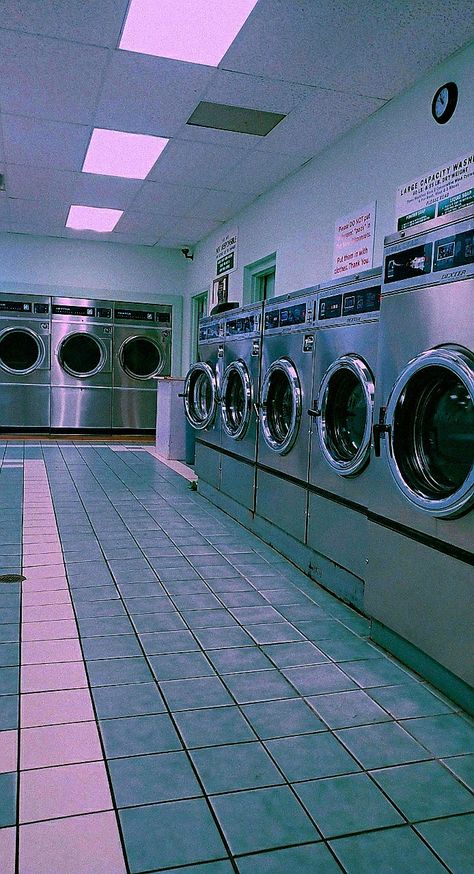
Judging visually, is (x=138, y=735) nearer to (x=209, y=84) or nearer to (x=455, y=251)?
(x=455, y=251)

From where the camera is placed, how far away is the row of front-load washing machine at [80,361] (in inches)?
372

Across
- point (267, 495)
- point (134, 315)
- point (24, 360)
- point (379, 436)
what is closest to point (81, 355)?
point (24, 360)

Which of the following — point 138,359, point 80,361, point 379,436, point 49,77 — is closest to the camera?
point 379,436

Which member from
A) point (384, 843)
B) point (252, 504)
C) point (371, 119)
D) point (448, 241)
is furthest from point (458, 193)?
point (384, 843)

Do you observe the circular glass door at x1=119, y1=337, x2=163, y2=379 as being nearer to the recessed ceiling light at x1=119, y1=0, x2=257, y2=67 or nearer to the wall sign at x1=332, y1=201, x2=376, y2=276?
the wall sign at x1=332, y1=201, x2=376, y2=276

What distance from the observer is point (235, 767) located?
1.77 m

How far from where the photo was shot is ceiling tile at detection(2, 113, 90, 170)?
521cm

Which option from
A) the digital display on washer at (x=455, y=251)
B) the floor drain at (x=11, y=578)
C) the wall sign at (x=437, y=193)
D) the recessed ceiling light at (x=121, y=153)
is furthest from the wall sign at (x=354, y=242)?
the floor drain at (x=11, y=578)

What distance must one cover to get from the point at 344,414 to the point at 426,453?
914mm

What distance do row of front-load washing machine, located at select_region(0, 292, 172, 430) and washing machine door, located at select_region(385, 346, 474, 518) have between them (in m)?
7.17

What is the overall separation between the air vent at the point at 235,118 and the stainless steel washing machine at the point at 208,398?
1.44 meters

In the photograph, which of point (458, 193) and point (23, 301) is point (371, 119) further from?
point (23, 301)

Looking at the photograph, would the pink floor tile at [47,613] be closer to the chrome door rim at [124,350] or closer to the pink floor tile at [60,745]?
the pink floor tile at [60,745]

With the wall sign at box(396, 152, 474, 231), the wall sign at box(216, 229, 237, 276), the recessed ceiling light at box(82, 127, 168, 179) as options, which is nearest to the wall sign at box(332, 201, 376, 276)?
the wall sign at box(396, 152, 474, 231)
